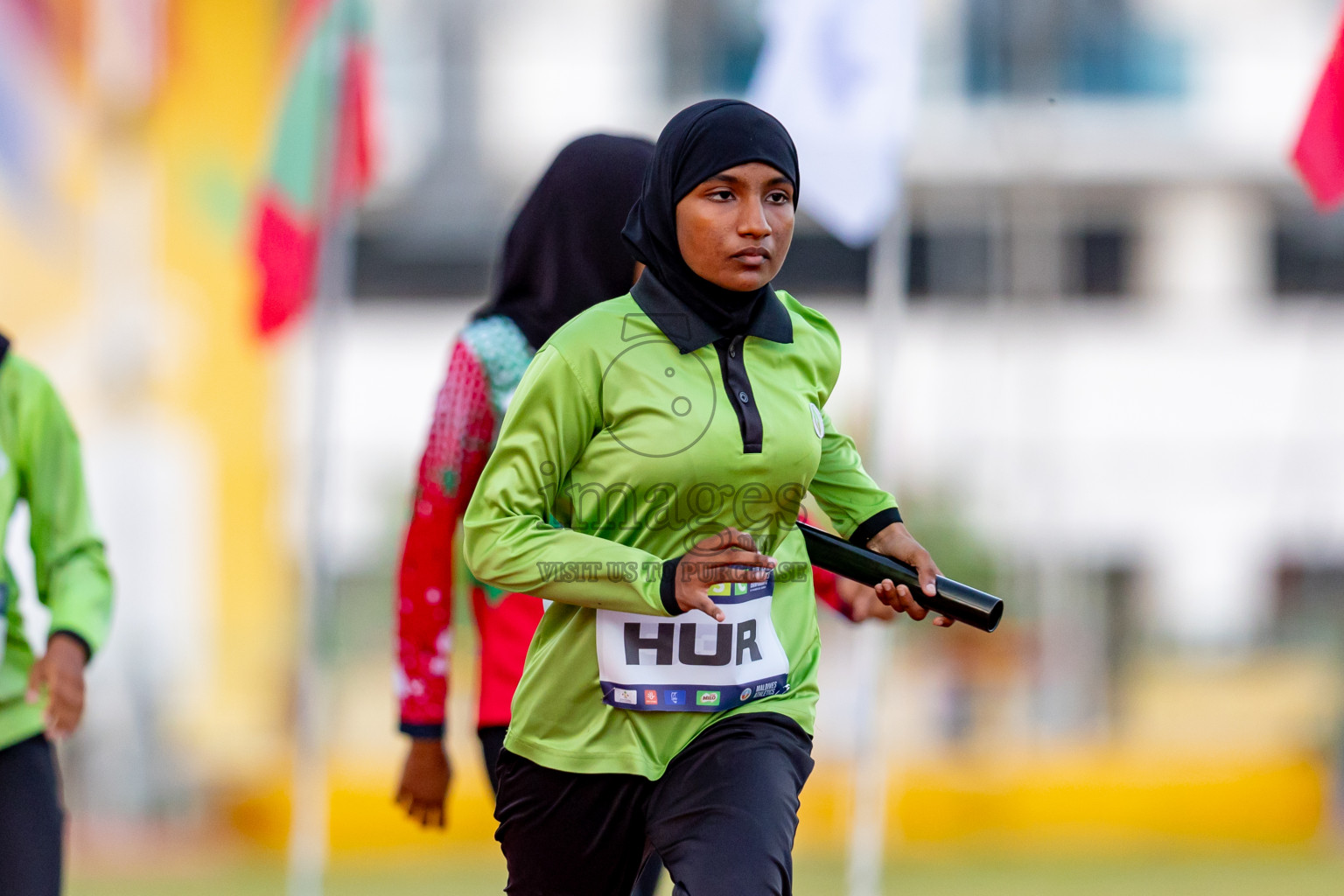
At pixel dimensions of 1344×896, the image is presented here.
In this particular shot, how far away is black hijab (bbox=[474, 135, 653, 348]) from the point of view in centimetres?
340

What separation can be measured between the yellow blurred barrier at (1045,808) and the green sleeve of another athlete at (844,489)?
1008 centimetres

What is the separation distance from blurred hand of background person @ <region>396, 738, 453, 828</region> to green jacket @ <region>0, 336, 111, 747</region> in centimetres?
63

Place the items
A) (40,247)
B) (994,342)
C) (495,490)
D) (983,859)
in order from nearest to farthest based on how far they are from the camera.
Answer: (495,490) → (983,859) → (40,247) → (994,342)

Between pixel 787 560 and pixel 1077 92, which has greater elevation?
pixel 1077 92

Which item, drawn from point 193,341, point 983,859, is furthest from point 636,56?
point 983,859

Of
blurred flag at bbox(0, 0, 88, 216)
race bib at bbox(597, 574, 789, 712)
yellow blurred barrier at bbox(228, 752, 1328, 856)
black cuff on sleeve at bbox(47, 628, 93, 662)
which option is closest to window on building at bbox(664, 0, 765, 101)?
blurred flag at bbox(0, 0, 88, 216)

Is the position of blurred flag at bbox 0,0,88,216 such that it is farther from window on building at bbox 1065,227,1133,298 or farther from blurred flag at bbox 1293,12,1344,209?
window on building at bbox 1065,227,1133,298

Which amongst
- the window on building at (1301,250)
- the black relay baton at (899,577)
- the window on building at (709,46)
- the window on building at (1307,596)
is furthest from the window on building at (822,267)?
the black relay baton at (899,577)

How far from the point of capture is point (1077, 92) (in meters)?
23.6

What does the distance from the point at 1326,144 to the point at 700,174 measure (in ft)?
12.0

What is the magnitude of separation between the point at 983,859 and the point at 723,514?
9931 millimetres

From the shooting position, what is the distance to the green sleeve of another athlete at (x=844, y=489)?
2898 millimetres

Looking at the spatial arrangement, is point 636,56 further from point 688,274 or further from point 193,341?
point 688,274

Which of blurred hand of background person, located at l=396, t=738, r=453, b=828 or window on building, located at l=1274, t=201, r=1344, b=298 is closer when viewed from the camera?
blurred hand of background person, located at l=396, t=738, r=453, b=828
